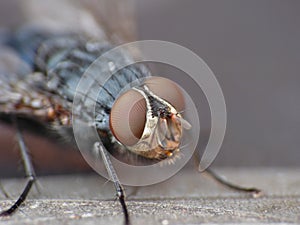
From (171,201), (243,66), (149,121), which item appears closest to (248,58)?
(243,66)

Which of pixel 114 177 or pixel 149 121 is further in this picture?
pixel 114 177

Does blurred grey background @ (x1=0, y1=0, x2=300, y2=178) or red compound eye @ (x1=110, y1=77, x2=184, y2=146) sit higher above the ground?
blurred grey background @ (x1=0, y1=0, x2=300, y2=178)

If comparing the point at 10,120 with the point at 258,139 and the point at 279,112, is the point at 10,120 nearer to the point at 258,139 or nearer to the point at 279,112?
the point at 258,139

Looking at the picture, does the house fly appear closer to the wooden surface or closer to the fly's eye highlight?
the fly's eye highlight

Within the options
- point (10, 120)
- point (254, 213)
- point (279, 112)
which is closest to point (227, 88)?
point (279, 112)

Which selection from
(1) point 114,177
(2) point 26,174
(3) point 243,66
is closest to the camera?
(1) point 114,177

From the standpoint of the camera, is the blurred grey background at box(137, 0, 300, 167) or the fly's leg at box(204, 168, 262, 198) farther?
the blurred grey background at box(137, 0, 300, 167)

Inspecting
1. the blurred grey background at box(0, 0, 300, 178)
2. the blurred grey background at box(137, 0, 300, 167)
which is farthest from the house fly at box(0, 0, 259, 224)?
the blurred grey background at box(137, 0, 300, 167)

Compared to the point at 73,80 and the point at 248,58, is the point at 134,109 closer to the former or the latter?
the point at 73,80

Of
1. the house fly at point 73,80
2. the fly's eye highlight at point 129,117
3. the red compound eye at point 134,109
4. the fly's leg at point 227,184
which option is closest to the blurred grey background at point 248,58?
the fly's leg at point 227,184
